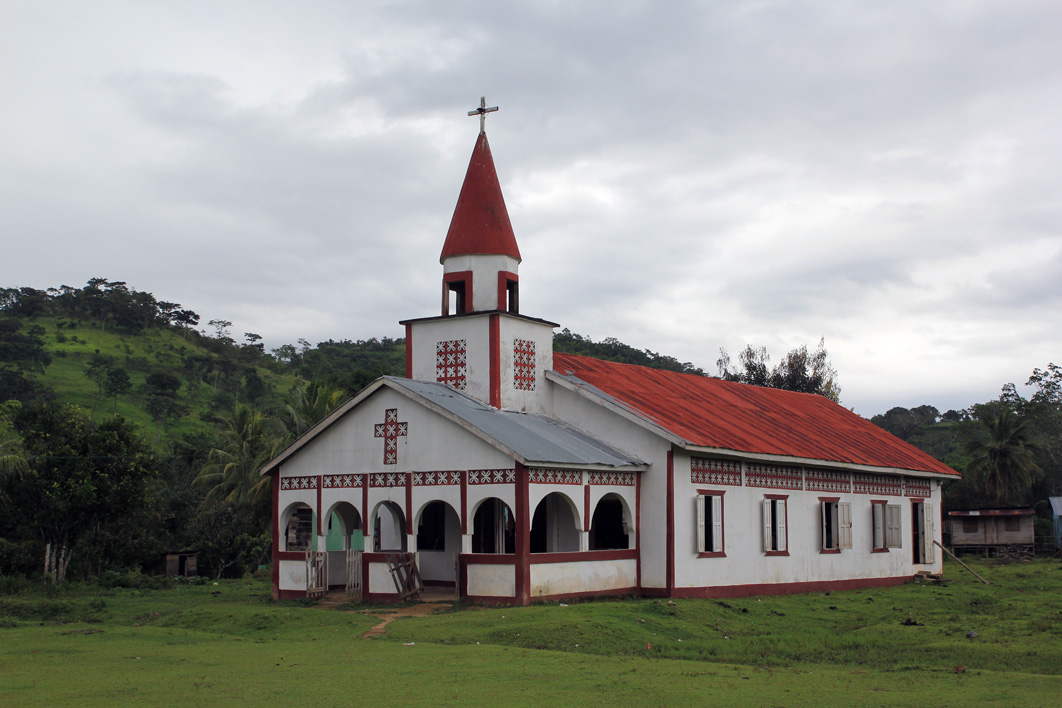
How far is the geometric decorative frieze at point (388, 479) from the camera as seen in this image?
24.6 m

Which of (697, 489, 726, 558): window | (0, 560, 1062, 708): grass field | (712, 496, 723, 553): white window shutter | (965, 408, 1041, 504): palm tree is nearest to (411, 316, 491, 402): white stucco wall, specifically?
(697, 489, 726, 558): window

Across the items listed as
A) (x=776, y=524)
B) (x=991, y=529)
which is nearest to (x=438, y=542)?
(x=776, y=524)

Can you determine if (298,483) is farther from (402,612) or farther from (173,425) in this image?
(173,425)

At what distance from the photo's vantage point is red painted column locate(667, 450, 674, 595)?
25.1 meters

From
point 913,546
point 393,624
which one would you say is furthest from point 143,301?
point 393,624

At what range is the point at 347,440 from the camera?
2580 centimetres

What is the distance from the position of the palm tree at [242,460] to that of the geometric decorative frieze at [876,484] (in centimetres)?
2125

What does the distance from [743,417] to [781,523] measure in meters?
4.05

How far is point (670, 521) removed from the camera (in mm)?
25203

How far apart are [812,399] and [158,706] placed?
1320 inches

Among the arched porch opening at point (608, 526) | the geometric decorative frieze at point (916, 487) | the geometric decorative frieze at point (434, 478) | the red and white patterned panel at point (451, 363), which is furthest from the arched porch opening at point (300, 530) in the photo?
the geometric decorative frieze at point (916, 487)

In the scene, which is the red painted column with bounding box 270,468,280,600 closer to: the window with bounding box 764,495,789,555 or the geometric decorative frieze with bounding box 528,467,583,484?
the geometric decorative frieze with bounding box 528,467,583,484

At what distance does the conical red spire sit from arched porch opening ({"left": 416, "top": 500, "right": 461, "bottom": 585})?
669 centimetres

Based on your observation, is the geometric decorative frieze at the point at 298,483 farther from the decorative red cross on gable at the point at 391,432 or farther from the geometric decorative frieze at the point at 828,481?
the geometric decorative frieze at the point at 828,481
